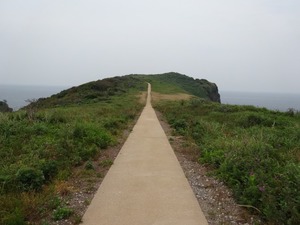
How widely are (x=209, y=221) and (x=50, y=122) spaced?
11503 millimetres

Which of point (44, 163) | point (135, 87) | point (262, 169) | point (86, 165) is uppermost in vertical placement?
point (135, 87)

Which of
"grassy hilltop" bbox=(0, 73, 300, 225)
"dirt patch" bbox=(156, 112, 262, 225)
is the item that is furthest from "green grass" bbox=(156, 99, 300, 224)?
"dirt patch" bbox=(156, 112, 262, 225)

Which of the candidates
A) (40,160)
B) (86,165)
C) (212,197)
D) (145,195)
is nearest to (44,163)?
(40,160)

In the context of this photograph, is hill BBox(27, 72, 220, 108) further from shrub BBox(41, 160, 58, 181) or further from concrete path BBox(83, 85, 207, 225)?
shrub BBox(41, 160, 58, 181)

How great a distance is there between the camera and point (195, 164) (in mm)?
10438

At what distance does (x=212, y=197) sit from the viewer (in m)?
7.52

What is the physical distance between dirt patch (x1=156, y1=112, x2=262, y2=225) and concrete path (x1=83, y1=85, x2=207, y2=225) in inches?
7.9

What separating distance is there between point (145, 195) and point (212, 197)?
155 cm

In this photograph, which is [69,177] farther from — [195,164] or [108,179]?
[195,164]

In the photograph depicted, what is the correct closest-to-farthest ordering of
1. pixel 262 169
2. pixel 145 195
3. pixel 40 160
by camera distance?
pixel 145 195 → pixel 262 169 → pixel 40 160

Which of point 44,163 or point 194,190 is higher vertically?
point 44,163

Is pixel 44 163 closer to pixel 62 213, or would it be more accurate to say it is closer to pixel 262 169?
pixel 62 213

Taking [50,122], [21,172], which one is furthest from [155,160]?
[50,122]

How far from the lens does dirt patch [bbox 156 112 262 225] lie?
6320mm
